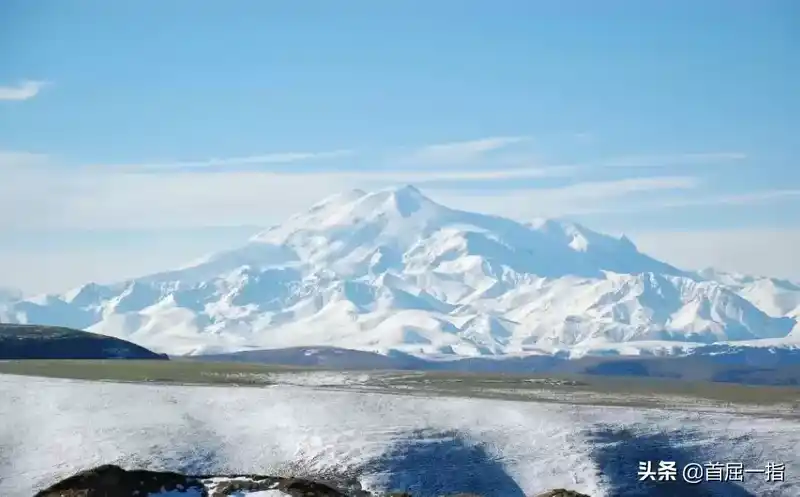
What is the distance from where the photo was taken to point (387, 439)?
298ft

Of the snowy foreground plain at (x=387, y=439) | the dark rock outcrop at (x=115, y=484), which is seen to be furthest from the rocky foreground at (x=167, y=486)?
the snowy foreground plain at (x=387, y=439)

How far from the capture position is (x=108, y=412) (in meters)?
98.9

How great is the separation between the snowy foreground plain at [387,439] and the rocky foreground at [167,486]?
13.0 m

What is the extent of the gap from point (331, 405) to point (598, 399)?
3145cm

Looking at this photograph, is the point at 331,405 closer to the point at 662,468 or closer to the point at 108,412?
the point at 108,412

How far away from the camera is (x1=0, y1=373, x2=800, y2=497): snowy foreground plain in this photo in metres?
84.2

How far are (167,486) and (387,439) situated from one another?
26.3 meters

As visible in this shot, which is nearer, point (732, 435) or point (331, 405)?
point (732, 435)

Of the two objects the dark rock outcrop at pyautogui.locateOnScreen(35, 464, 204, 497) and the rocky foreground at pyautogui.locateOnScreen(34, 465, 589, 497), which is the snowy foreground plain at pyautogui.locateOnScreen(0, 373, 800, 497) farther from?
the rocky foreground at pyautogui.locateOnScreen(34, 465, 589, 497)

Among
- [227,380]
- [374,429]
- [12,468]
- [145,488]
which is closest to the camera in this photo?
[145,488]

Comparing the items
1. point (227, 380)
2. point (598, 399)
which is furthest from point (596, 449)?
point (227, 380)

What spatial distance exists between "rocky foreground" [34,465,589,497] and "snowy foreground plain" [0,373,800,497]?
13.0 m

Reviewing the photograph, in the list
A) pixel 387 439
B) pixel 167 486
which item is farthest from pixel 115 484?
pixel 387 439

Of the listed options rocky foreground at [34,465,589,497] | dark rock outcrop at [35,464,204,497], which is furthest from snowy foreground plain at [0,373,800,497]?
rocky foreground at [34,465,589,497]
